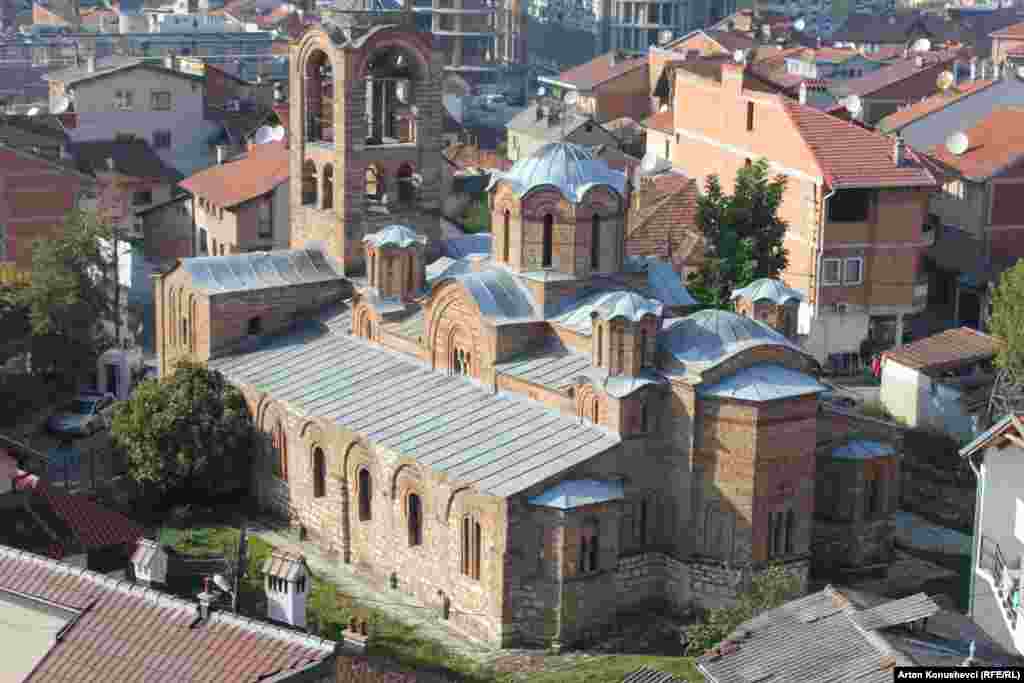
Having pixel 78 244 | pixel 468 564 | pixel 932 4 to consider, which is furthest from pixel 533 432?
pixel 932 4

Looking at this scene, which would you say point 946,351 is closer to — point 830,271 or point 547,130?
point 830,271

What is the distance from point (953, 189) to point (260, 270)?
74.7 ft

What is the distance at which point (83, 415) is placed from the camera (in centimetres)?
4447

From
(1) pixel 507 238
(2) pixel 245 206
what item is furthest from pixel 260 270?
(2) pixel 245 206

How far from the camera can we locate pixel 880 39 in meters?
97.2

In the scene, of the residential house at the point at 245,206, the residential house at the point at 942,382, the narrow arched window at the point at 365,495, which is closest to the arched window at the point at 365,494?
the narrow arched window at the point at 365,495

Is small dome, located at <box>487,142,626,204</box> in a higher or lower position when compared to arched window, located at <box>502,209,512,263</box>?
higher

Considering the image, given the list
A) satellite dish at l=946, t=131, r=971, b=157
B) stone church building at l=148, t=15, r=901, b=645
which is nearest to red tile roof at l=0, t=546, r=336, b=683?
stone church building at l=148, t=15, r=901, b=645

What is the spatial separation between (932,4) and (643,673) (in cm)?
12372

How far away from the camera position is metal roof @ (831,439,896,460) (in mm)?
34500

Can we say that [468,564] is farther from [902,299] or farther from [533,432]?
[902,299]

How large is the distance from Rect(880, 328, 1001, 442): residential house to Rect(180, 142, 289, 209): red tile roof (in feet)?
61.4

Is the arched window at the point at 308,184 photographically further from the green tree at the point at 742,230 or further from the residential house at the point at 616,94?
the residential house at the point at 616,94

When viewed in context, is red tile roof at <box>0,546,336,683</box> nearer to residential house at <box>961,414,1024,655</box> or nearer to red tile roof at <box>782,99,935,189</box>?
residential house at <box>961,414,1024,655</box>
